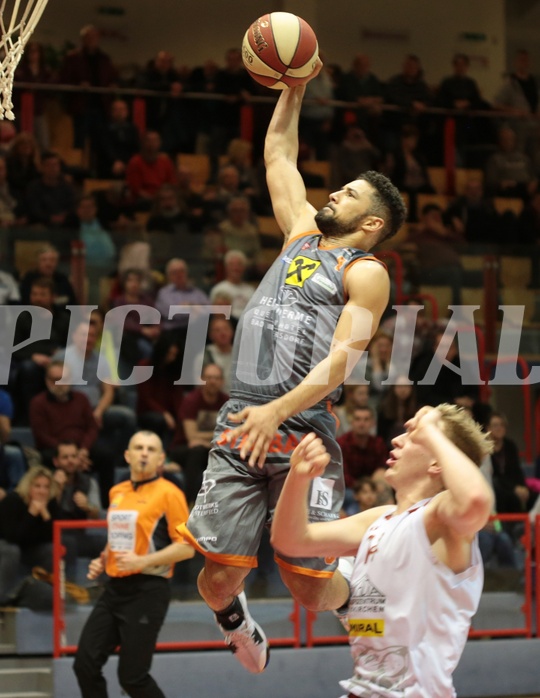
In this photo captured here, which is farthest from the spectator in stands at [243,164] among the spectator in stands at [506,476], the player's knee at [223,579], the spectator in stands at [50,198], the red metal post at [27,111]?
the player's knee at [223,579]

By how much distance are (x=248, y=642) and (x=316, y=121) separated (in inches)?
402

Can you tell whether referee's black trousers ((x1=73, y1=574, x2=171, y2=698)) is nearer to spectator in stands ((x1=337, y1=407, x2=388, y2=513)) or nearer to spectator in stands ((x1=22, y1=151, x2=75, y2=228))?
spectator in stands ((x1=337, y1=407, x2=388, y2=513))

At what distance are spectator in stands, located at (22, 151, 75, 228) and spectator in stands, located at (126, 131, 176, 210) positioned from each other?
3.39ft

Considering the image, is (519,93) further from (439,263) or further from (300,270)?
(300,270)

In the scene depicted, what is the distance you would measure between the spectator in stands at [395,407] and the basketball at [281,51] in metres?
5.24

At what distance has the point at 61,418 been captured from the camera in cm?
961

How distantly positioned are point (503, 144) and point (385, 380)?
5518 mm

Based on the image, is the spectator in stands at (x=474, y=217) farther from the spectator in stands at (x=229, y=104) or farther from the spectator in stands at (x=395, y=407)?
the spectator in stands at (x=395, y=407)

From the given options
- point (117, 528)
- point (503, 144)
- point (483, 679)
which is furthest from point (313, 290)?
point (503, 144)

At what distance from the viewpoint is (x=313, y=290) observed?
5098 mm

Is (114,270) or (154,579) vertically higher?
(114,270)

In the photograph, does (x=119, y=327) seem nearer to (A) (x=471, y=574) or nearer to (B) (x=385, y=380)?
(B) (x=385, y=380)

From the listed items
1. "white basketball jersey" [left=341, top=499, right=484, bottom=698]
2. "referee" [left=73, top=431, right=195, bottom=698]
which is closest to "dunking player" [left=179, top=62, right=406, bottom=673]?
"white basketball jersey" [left=341, top=499, right=484, bottom=698]

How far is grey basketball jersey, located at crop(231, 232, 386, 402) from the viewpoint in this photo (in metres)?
5.05
